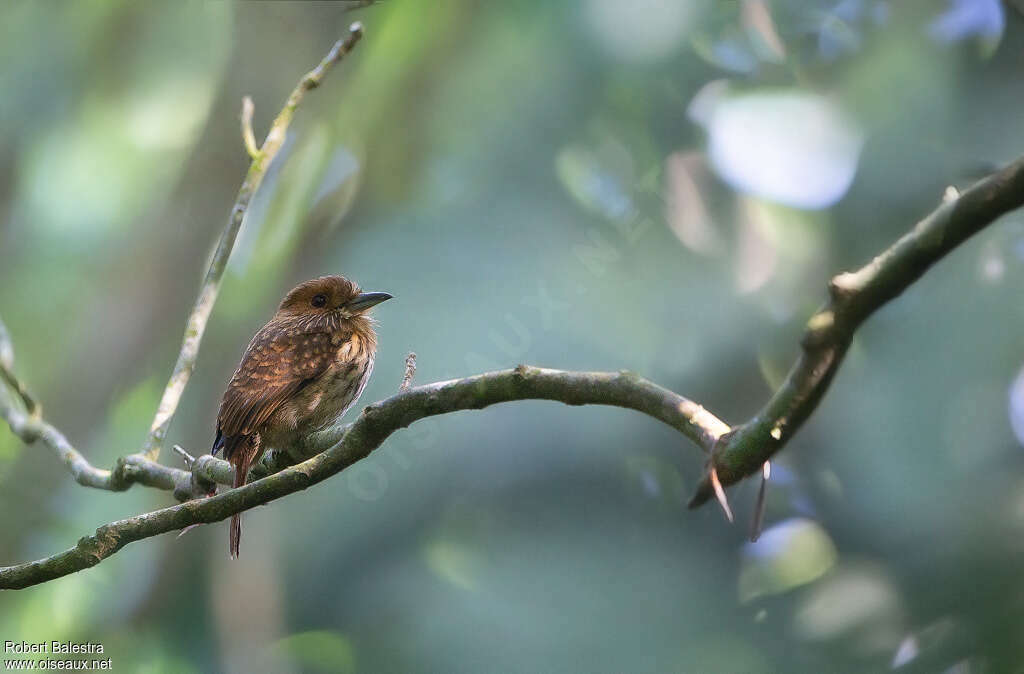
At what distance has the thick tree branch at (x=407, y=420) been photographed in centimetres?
151

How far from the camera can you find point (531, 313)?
5.03m

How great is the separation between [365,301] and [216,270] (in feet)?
1.33

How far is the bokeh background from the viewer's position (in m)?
4.55

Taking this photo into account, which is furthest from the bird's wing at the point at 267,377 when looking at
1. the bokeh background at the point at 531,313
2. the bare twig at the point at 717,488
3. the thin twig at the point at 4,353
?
the bokeh background at the point at 531,313

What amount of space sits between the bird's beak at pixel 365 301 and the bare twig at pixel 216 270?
359 millimetres

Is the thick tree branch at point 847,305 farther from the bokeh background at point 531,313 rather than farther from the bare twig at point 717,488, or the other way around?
the bokeh background at point 531,313

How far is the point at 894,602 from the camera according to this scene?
4414mm

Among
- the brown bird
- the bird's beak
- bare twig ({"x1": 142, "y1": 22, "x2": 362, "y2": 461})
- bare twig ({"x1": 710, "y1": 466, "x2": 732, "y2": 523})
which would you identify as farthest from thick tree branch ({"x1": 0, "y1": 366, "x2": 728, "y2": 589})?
the bird's beak

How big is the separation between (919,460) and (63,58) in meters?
4.76

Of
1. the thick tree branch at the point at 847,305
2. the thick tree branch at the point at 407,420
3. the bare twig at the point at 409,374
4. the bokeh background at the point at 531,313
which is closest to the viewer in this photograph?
the thick tree branch at the point at 847,305

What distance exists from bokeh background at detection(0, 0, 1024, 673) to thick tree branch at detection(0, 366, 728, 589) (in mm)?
2660

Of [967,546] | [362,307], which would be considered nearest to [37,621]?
[362,307]

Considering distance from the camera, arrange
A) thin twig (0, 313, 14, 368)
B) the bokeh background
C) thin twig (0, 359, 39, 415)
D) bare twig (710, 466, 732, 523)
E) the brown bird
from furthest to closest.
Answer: the bokeh background → thin twig (0, 313, 14, 368) → thin twig (0, 359, 39, 415) → the brown bird → bare twig (710, 466, 732, 523)

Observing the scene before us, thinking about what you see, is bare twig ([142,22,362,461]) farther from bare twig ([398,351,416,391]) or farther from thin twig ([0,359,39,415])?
bare twig ([398,351,416,391])
